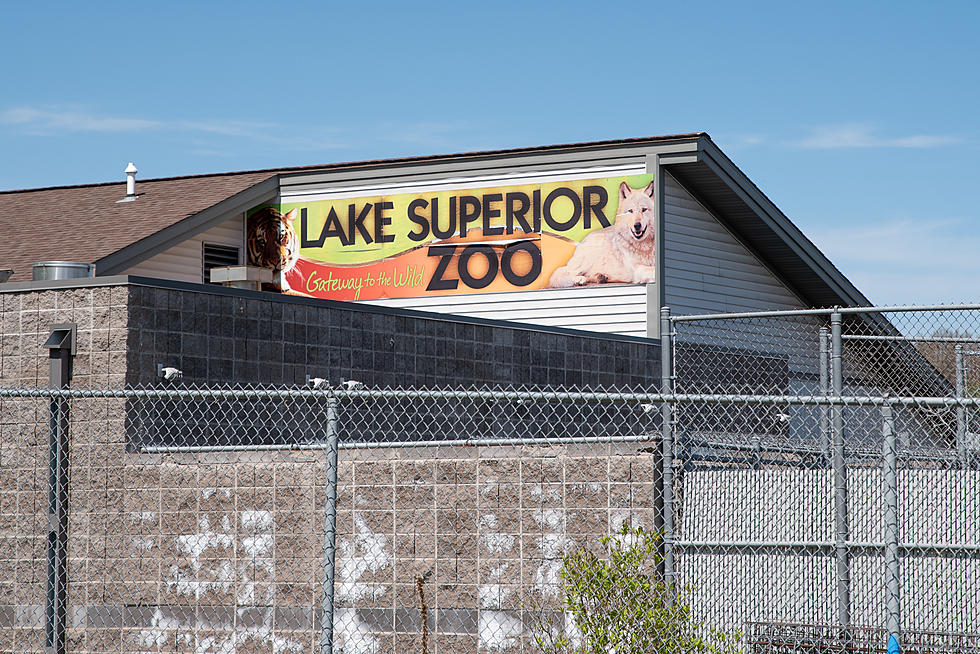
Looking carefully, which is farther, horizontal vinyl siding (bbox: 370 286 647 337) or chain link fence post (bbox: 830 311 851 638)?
horizontal vinyl siding (bbox: 370 286 647 337)

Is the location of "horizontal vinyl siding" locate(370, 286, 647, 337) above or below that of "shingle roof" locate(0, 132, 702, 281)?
below

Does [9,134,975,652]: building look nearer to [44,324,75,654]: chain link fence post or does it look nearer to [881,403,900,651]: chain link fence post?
[44,324,75,654]: chain link fence post

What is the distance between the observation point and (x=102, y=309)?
387 inches

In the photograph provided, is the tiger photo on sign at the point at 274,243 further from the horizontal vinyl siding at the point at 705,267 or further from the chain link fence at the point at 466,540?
the chain link fence at the point at 466,540

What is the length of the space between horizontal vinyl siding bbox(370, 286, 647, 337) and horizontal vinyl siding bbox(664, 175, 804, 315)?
2.07 feet

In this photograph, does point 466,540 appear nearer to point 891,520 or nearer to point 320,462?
point 320,462

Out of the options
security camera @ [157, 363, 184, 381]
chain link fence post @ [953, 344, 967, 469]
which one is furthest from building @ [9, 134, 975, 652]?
chain link fence post @ [953, 344, 967, 469]

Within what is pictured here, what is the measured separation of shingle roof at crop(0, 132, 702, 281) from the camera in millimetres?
17078

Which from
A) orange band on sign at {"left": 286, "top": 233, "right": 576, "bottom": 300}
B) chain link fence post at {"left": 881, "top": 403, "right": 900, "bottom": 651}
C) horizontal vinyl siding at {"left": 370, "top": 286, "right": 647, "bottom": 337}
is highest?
→ orange band on sign at {"left": 286, "top": 233, "right": 576, "bottom": 300}

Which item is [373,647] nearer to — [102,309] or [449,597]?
[449,597]

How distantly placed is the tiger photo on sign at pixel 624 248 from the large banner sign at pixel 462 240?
0.01m

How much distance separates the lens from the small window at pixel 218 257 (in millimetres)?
19234

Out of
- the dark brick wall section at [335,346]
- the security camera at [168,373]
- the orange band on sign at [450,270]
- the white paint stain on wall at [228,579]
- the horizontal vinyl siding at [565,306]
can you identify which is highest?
the orange band on sign at [450,270]

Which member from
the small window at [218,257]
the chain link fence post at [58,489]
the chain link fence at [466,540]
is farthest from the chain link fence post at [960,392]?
the small window at [218,257]
